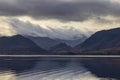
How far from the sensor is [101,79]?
340 feet

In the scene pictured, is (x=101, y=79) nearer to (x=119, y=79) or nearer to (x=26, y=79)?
(x=119, y=79)

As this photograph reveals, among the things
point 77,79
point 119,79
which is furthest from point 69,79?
point 119,79

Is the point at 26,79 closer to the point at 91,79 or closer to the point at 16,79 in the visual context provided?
the point at 16,79

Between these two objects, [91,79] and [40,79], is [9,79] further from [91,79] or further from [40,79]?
[91,79]

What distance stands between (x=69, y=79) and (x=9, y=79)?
18739 millimetres

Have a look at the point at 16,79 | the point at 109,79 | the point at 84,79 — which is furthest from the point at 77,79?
the point at 16,79

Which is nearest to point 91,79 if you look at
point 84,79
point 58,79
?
point 84,79

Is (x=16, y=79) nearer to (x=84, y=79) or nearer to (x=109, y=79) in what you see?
(x=84, y=79)

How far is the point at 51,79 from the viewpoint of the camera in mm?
102188

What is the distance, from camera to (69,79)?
331 feet

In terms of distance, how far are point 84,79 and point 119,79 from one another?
10.6 metres

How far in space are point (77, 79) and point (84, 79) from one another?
2120mm

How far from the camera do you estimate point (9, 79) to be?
10350cm

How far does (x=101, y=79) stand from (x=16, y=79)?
2630cm
